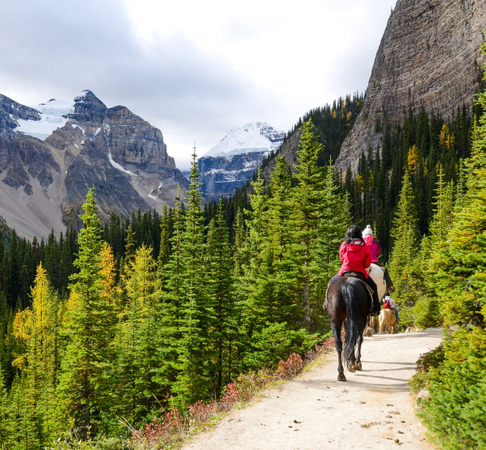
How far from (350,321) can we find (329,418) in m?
2.37

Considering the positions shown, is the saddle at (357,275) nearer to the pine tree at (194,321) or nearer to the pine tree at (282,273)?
the pine tree at (282,273)

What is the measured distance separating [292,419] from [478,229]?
16.0 feet

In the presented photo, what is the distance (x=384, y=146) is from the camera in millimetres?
126125

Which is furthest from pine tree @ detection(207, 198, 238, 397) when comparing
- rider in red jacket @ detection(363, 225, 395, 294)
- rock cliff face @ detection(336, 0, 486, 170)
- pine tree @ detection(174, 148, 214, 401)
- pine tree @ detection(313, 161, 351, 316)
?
rock cliff face @ detection(336, 0, 486, 170)

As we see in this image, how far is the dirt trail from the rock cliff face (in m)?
126

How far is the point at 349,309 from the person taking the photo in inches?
337

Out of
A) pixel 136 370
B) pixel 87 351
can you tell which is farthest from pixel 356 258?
pixel 136 370

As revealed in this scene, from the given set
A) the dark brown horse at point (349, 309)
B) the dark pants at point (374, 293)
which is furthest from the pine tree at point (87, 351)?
the dark pants at point (374, 293)

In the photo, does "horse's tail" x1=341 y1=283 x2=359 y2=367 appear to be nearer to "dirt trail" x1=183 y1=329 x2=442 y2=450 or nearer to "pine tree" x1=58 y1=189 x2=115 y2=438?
"dirt trail" x1=183 y1=329 x2=442 y2=450

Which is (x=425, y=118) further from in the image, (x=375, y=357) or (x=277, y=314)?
(x=375, y=357)

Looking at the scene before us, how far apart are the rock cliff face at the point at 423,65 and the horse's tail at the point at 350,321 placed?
125 m

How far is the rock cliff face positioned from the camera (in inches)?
4523

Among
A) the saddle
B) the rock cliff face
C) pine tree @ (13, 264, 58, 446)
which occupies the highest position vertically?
the rock cliff face

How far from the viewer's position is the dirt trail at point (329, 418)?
19.1ft
